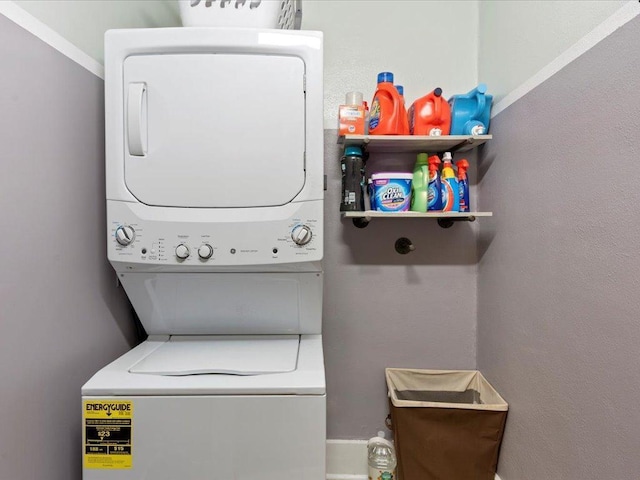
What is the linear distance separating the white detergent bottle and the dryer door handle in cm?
166

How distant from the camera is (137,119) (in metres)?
1.30

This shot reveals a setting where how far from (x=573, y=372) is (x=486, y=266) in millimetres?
730

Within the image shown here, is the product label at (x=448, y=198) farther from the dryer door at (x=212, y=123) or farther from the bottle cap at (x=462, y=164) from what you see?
the dryer door at (x=212, y=123)

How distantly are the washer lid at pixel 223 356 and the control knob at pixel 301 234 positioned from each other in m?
0.40

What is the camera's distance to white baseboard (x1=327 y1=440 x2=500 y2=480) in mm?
1998

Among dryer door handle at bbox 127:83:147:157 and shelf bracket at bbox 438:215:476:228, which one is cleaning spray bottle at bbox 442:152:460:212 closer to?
shelf bracket at bbox 438:215:476:228

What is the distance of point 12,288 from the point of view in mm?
1085

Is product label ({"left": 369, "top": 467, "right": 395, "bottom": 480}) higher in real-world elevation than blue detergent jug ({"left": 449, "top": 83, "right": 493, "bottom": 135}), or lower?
lower

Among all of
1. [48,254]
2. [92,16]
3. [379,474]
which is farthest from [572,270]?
[92,16]

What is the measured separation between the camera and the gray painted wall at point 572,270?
3.27ft

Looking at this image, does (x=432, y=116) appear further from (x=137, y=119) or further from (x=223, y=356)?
(x=223, y=356)

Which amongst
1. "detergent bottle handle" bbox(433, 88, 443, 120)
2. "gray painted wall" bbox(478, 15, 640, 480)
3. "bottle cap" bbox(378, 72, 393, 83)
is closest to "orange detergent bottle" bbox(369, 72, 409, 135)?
"bottle cap" bbox(378, 72, 393, 83)

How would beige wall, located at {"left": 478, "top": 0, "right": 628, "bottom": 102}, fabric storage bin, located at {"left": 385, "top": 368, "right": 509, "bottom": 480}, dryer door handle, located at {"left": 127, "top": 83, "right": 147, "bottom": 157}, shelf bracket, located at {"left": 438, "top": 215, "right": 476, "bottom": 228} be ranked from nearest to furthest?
beige wall, located at {"left": 478, "top": 0, "right": 628, "bottom": 102} < dryer door handle, located at {"left": 127, "top": 83, "right": 147, "bottom": 157} < fabric storage bin, located at {"left": 385, "top": 368, "right": 509, "bottom": 480} < shelf bracket, located at {"left": 438, "top": 215, "right": 476, "bottom": 228}

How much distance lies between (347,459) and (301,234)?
4.46 feet
